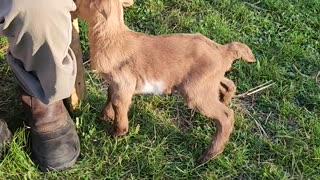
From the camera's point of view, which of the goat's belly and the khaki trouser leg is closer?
the khaki trouser leg

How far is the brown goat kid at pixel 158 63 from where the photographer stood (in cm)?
240

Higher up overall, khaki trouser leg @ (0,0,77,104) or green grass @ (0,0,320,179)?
khaki trouser leg @ (0,0,77,104)

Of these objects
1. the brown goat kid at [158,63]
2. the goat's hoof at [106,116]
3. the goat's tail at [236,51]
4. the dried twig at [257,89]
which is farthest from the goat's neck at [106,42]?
the dried twig at [257,89]

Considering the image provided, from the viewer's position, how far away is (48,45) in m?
2.02

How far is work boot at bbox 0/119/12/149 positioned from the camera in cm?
244

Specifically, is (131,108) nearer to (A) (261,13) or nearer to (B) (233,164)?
(B) (233,164)

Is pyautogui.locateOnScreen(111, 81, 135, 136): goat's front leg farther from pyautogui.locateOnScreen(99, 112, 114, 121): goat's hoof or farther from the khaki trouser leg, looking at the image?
the khaki trouser leg

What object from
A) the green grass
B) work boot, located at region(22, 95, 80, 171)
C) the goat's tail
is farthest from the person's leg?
the goat's tail

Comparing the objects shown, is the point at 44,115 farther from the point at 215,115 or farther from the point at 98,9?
the point at 215,115

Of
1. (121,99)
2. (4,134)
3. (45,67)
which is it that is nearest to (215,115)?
(121,99)

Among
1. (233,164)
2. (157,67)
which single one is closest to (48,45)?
(157,67)

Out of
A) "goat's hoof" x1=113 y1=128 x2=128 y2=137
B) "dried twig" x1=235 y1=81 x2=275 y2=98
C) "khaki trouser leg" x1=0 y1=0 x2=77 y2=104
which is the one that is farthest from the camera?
"dried twig" x1=235 y1=81 x2=275 y2=98

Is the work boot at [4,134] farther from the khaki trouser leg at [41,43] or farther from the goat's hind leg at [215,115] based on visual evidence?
the goat's hind leg at [215,115]

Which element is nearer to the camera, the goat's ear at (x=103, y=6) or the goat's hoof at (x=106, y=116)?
the goat's ear at (x=103, y=6)
